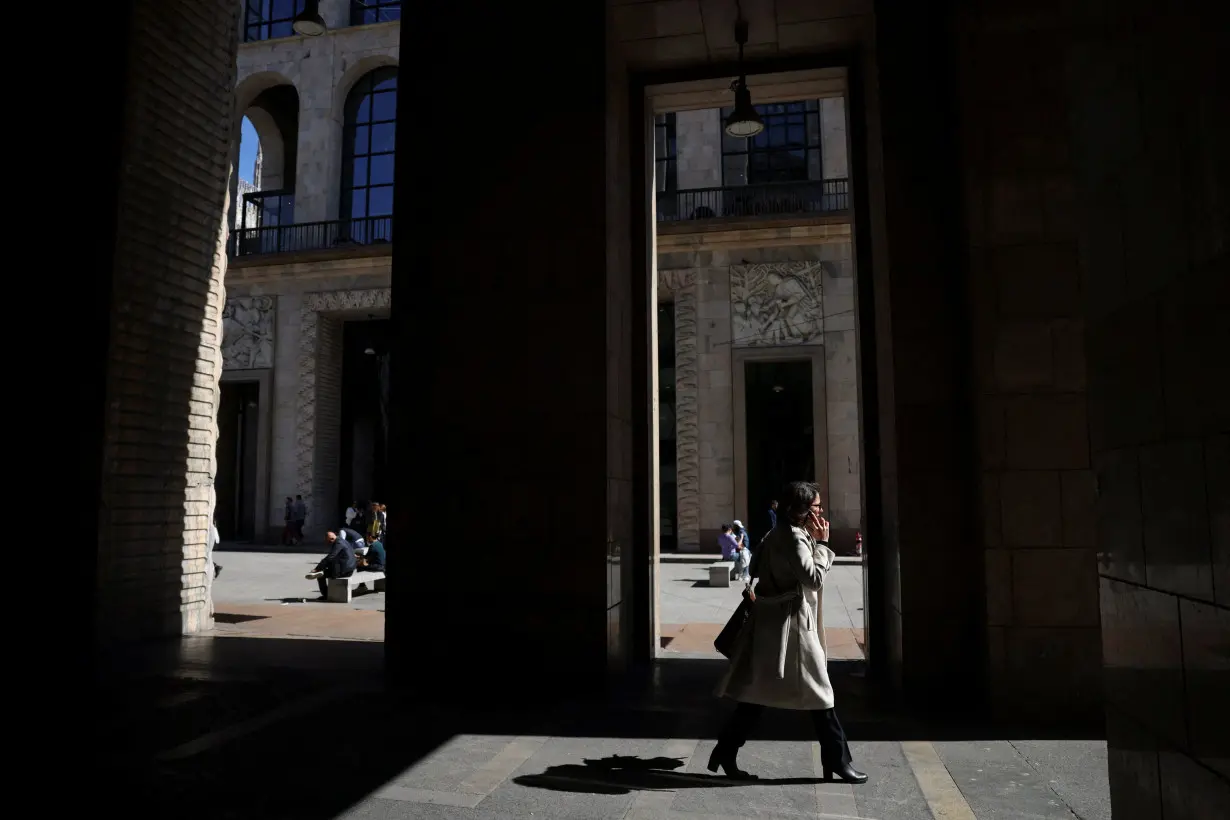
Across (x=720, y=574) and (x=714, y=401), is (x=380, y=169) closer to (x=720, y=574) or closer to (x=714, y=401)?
(x=714, y=401)

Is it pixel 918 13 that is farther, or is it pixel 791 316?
pixel 791 316

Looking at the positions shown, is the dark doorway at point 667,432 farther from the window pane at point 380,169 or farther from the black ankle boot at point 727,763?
the black ankle boot at point 727,763

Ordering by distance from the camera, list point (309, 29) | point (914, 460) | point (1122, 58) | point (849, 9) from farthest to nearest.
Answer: point (309, 29) → point (849, 9) → point (914, 460) → point (1122, 58)

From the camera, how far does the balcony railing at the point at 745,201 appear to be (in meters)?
21.4

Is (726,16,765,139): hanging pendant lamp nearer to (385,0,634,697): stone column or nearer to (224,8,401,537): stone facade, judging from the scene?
(385,0,634,697): stone column

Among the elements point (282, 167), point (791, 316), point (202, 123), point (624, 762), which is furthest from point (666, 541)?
point (282, 167)

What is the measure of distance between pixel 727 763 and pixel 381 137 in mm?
24306

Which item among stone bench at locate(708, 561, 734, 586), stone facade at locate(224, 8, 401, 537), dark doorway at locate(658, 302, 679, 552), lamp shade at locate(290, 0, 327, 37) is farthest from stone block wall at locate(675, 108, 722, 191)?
lamp shade at locate(290, 0, 327, 37)

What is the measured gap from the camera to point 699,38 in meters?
7.45

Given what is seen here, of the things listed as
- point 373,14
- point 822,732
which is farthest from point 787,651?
point 373,14

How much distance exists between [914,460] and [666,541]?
1559cm

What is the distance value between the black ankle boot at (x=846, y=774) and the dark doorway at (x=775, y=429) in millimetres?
16515

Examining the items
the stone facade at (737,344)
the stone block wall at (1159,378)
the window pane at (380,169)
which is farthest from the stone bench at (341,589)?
the window pane at (380,169)

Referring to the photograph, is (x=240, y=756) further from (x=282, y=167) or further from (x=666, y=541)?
(x=282, y=167)
